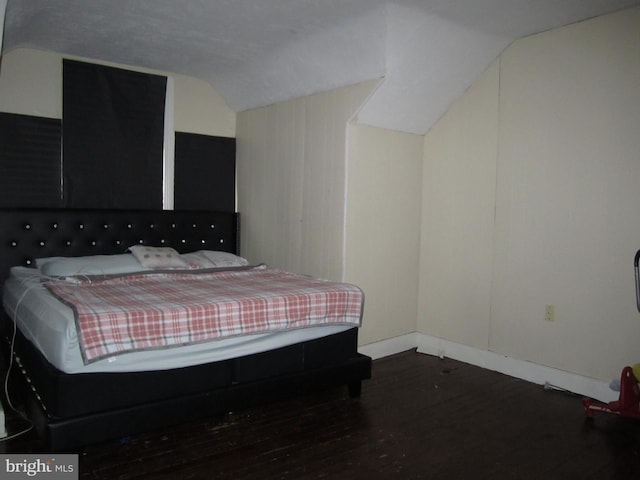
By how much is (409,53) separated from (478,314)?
211 centimetres

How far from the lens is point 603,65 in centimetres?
324

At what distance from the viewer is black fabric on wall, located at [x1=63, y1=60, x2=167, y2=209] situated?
399cm

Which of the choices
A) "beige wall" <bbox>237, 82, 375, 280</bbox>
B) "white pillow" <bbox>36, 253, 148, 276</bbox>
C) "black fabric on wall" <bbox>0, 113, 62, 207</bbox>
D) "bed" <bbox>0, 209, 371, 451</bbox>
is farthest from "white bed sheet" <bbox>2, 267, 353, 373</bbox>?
"beige wall" <bbox>237, 82, 375, 280</bbox>

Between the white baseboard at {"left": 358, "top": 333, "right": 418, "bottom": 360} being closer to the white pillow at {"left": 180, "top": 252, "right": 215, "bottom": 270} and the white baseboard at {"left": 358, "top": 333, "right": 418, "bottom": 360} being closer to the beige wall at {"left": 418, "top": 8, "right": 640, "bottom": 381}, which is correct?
the beige wall at {"left": 418, "top": 8, "right": 640, "bottom": 381}

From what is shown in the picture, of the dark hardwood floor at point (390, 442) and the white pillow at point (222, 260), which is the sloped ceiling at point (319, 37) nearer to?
the white pillow at point (222, 260)

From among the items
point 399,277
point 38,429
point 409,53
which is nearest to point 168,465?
point 38,429

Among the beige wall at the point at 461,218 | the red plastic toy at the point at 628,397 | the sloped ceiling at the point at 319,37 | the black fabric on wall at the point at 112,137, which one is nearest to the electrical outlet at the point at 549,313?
the beige wall at the point at 461,218

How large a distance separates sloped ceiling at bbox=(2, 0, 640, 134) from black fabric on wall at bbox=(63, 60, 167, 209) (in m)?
0.19

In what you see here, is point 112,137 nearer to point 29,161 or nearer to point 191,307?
point 29,161

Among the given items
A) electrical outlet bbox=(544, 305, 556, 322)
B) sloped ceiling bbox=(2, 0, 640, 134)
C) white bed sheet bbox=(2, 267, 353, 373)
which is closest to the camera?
white bed sheet bbox=(2, 267, 353, 373)

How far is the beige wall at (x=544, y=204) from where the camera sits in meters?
3.18

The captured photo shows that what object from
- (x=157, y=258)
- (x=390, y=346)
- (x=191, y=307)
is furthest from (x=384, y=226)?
(x=191, y=307)

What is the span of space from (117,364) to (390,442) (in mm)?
1457

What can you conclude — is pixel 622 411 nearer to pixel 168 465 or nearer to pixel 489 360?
pixel 489 360
